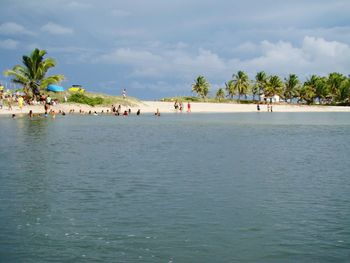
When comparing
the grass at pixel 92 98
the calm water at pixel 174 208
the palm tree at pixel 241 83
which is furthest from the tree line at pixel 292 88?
the calm water at pixel 174 208

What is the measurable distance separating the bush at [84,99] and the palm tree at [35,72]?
44.6ft

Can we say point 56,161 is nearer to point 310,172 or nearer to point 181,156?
point 181,156

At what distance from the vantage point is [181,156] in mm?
27250

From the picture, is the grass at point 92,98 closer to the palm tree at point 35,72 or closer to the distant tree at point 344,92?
the palm tree at point 35,72

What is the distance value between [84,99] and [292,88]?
90075 millimetres

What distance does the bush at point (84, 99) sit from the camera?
9952cm

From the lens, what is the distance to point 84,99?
331 feet

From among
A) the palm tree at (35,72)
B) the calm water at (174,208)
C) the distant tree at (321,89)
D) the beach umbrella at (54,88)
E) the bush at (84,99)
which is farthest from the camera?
the distant tree at (321,89)

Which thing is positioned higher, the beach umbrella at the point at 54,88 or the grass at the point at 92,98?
the beach umbrella at the point at 54,88

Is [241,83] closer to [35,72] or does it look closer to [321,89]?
[321,89]

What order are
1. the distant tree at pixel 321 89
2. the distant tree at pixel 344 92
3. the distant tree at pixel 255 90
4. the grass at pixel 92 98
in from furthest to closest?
1. the distant tree at pixel 255 90
2. the distant tree at pixel 321 89
3. the distant tree at pixel 344 92
4. the grass at pixel 92 98

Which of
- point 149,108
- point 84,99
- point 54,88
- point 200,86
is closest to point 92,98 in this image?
point 84,99

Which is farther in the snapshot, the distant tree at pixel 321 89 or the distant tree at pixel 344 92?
the distant tree at pixel 321 89

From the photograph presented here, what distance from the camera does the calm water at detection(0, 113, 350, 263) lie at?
1033cm
